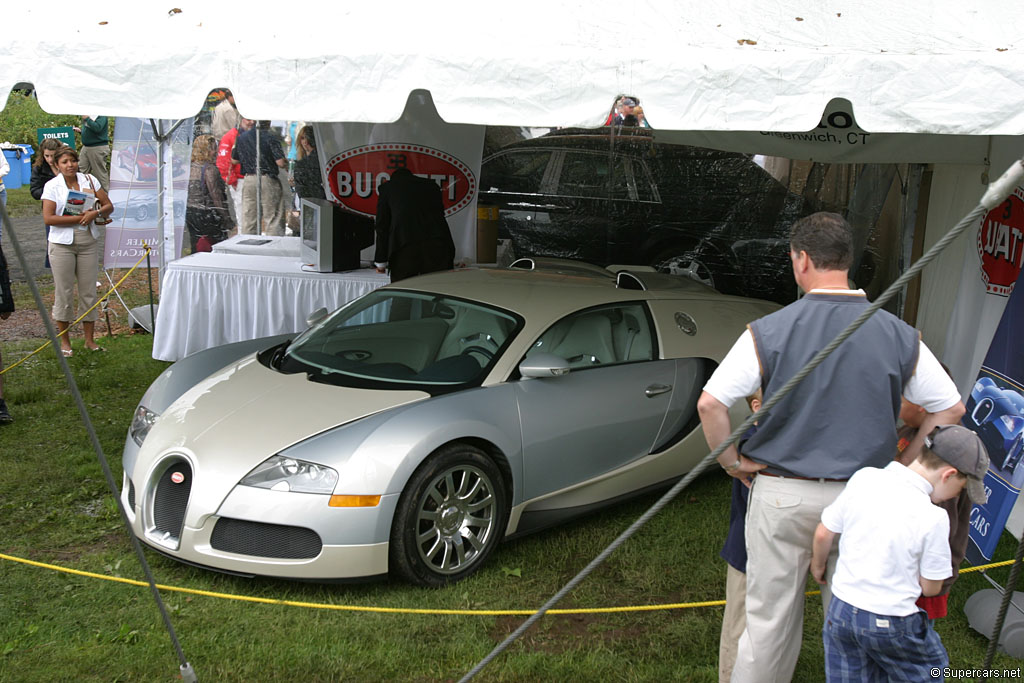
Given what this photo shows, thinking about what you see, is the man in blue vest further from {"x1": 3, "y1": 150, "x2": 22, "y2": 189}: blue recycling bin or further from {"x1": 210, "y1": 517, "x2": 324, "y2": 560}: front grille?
{"x1": 3, "y1": 150, "x2": 22, "y2": 189}: blue recycling bin

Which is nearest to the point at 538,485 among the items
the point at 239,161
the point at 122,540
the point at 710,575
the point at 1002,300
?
the point at 710,575

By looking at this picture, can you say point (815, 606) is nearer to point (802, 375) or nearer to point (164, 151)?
point (802, 375)

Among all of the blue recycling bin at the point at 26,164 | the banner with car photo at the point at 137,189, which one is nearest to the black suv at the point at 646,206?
the banner with car photo at the point at 137,189

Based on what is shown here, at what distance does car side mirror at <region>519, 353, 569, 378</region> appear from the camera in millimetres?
4301

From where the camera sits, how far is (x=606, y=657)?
356 cm

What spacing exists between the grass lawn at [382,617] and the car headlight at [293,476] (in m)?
0.31

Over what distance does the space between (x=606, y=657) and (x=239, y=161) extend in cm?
765

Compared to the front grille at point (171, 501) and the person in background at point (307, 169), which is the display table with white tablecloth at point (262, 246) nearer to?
the person in background at point (307, 169)

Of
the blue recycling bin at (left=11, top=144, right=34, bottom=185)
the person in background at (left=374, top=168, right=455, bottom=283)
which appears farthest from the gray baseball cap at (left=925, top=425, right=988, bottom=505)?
the blue recycling bin at (left=11, top=144, right=34, bottom=185)

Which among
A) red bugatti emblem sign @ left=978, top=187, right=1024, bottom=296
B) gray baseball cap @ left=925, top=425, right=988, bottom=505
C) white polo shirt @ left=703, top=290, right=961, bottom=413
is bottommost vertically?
gray baseball cap @ left=925, top=425, right=988, bottom=505

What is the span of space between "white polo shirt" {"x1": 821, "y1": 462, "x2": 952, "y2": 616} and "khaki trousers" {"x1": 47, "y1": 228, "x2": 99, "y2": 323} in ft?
→ 23.5

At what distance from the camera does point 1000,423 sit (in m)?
4.30

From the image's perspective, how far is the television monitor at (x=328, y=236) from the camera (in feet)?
25.3

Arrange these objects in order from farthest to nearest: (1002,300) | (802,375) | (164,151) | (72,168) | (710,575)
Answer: (164,151) < (72,168) < (1002,300) < (710,575) < (802,375)
